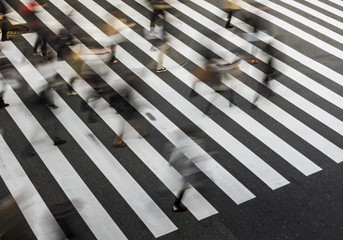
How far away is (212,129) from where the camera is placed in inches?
383

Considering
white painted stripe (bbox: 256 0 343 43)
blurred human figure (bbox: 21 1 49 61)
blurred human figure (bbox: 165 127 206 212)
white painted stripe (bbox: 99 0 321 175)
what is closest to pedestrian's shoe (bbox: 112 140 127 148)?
blurred human figure (bbox: 165 127 206 212)

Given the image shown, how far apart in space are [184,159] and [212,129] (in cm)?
169

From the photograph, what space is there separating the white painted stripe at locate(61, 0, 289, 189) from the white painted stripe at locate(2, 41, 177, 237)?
214 cm

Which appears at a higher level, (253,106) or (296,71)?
(296,71)

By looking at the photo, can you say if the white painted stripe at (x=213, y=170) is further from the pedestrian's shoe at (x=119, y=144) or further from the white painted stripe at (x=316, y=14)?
the white painted stripe at (x=316, y=14)

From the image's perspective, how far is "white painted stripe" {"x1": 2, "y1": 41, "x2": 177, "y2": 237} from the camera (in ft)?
24.6

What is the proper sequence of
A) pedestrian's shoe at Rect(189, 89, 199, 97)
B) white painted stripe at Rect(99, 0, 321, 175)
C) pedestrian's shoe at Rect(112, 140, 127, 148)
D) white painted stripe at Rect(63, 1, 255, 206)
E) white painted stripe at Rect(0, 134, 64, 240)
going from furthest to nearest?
pedestrian's shoe at Rect(189, 89, 199, 97) < pedestrian's shoe at Rect(112, 140, 127, 148) < white painted stripe at Rect(99, 0, 321, 175) < white painted stripe at Rect(63, 1, 255, 206) < white painted stripe at Rect(0, 134, 64, 240)

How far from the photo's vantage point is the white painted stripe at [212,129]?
851 centimetres

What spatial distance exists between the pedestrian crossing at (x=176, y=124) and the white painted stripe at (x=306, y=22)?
0.07 m

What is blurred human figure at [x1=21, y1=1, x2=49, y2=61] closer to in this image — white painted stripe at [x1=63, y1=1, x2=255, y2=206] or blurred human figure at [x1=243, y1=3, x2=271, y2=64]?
white painted stripe at [x1=63, y1=1, x2=255, y2=206]

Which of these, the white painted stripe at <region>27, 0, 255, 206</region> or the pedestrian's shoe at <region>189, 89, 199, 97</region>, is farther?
the pedestrian's shoe at <region>189, 89, 199, 97</region>

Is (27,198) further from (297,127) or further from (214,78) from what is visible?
(297,127)

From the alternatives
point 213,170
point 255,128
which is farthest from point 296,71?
point 213,170

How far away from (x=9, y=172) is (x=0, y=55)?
496 centimetres
